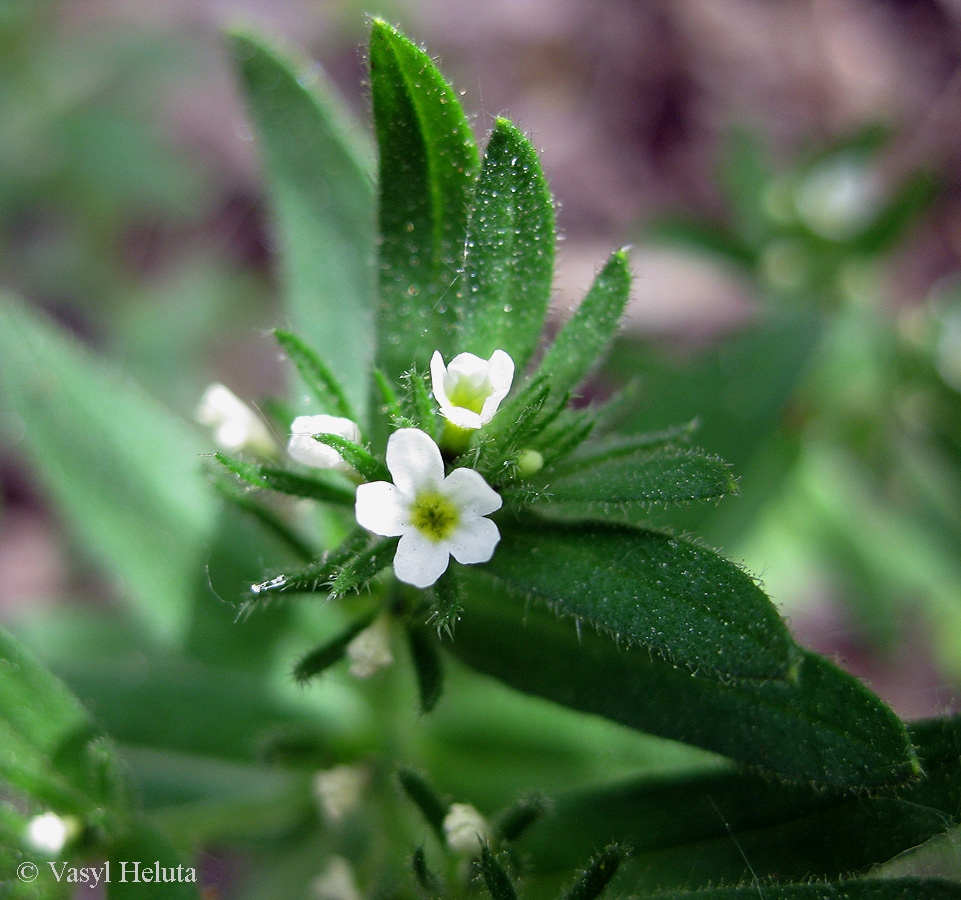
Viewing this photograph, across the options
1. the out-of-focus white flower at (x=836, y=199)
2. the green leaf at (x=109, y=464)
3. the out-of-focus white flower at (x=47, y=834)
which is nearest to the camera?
the out-of-focus white flower at (x=47, y=834)

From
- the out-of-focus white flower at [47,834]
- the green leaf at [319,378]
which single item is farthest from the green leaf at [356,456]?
the out-of-focus white flower at [47,834]

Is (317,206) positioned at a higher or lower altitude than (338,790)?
higher

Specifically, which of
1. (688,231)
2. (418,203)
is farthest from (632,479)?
(688,231)

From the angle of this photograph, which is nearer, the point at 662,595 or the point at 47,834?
the point at 662,595

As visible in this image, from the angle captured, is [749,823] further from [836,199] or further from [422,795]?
[836,199]

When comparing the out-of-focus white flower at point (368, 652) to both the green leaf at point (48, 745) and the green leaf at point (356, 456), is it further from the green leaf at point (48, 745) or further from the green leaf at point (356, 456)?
the green leaf at point (48, 745)

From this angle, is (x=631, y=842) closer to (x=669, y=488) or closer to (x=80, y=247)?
(x=669, y=488)
